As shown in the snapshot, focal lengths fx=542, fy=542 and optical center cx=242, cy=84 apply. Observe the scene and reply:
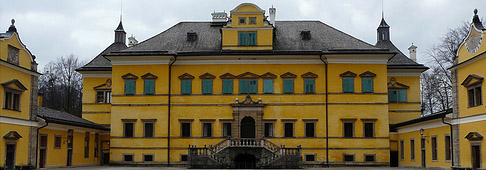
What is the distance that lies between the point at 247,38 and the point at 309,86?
6338mm

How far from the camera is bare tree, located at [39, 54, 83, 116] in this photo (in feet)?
229

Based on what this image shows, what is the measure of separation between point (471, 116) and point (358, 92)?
1241 centimetres

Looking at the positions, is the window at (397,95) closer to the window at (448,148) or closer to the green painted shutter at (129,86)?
the window at (448,148)

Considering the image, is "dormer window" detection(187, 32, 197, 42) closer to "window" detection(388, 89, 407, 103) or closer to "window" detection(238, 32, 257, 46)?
"window" detection(238, 32, 257, 46)

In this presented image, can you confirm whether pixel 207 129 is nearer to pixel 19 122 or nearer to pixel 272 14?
pixel 272 14

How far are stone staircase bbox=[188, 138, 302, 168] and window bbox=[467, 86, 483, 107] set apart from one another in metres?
12.6

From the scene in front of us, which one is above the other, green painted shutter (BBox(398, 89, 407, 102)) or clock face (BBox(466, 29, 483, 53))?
clock face (BBox(466, 29, 483, 53))

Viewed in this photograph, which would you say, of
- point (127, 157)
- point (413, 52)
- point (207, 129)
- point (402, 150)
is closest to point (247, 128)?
point (207, 129)

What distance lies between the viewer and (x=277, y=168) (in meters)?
38.7

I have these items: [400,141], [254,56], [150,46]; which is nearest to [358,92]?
[400,141]

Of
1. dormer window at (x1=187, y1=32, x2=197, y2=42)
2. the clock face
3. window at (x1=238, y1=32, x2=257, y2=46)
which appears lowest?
the clock face

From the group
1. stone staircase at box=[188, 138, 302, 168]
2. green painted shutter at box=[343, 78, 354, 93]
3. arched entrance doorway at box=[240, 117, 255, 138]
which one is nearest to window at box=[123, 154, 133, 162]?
stone staircase at box=[188, 138, 302, 168]

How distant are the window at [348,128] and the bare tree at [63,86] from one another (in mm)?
39400

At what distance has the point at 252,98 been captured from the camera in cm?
4334
